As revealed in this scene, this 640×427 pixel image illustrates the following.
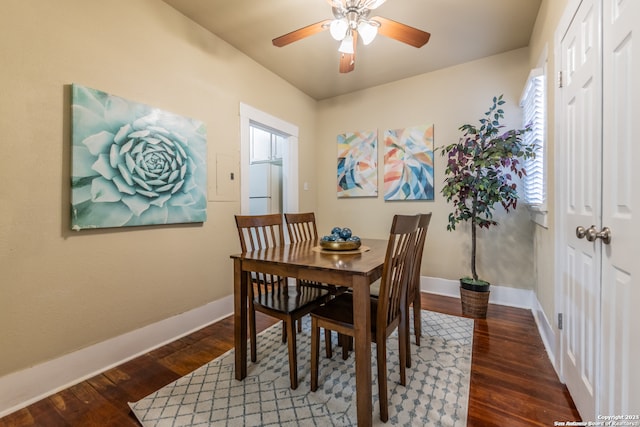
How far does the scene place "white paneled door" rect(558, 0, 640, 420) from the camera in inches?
35.5

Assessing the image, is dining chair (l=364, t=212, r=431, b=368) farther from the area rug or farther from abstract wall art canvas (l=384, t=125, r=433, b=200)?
abstract wall art canvas (l=384, t=125, r=433, b=200)

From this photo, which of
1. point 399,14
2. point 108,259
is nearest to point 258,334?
point 108,259

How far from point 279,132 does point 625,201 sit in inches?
124

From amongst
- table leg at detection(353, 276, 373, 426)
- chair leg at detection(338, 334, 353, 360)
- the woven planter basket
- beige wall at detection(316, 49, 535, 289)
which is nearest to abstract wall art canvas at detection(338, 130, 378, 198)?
beige wall at detection(316, 49, 535, 289)

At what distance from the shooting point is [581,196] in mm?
1331

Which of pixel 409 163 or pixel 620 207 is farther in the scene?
pixel 409 163

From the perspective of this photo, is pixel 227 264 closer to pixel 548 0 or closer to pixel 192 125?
pixel 192 125

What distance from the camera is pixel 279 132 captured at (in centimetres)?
348

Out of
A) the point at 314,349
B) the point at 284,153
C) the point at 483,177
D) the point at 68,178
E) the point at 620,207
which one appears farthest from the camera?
the point at 284,153

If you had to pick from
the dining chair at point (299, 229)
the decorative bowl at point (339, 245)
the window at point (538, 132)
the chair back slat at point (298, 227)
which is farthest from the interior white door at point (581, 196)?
the chair back slat at point (298, 227)

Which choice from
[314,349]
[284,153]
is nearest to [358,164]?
[284,153]

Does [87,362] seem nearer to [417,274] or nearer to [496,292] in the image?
[417,274]

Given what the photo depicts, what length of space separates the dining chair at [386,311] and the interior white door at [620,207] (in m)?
0.74

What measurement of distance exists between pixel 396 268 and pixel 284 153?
107 inches
